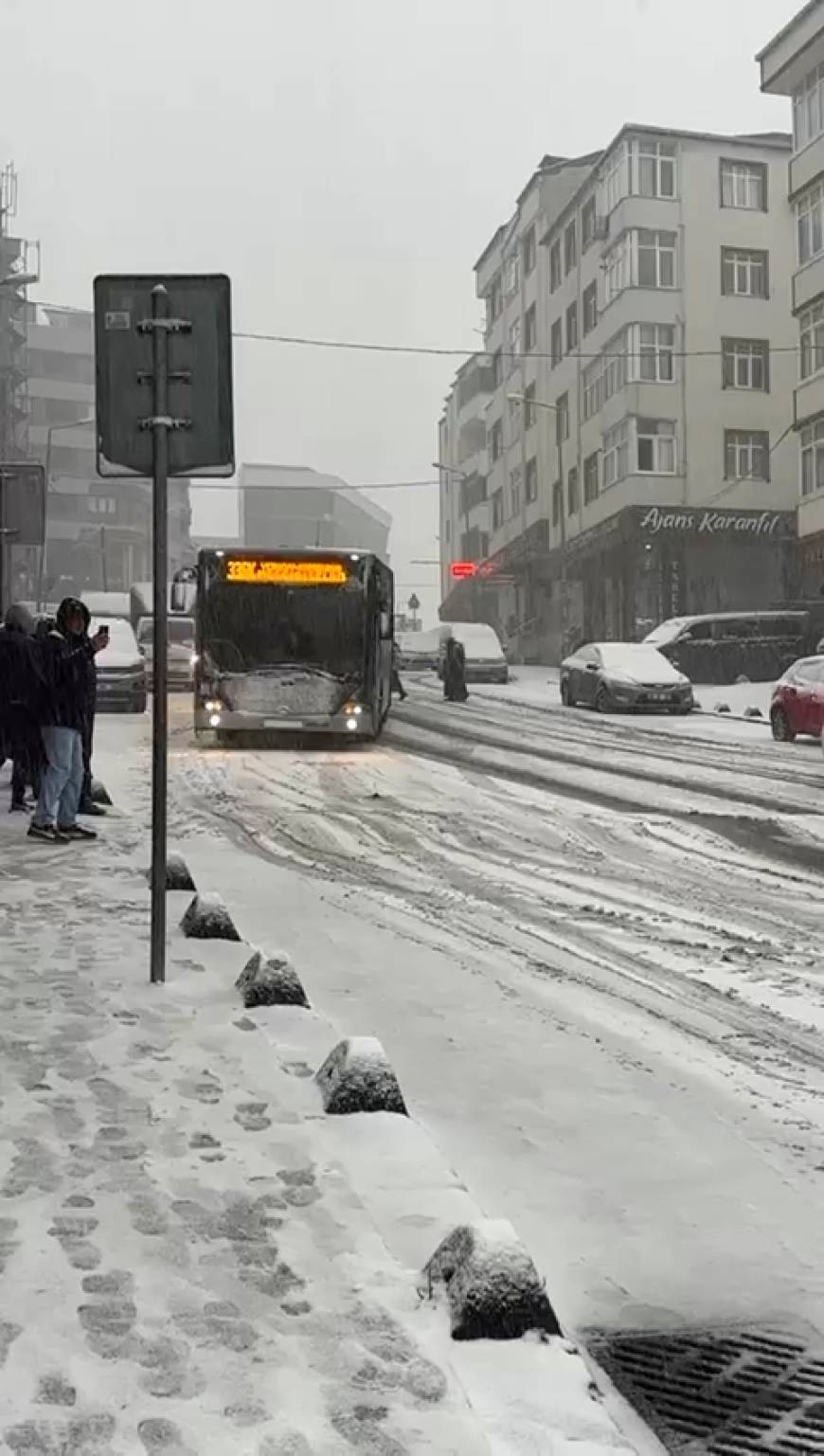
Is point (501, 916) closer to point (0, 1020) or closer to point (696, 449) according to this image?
point (0, 1020)

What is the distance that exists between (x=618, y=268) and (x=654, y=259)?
153 cm

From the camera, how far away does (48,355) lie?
380 feet

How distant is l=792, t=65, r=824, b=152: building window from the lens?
124 feet

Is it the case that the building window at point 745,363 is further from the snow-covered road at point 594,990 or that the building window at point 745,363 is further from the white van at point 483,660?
the snow-covered road at point 594,990

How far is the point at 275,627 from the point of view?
67.0ft

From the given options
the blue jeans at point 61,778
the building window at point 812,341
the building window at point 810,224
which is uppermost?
the building window at point 810,224

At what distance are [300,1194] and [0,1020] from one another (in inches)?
86.7

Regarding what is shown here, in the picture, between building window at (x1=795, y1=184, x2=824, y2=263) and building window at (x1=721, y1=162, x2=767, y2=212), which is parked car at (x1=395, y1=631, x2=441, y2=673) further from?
building window at (x1=795, y1=184, x2=824, y2=263)

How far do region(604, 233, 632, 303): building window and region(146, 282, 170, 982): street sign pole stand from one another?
140 ft

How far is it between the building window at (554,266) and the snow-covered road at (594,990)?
4443 centimetres

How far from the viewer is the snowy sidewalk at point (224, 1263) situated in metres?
2.85

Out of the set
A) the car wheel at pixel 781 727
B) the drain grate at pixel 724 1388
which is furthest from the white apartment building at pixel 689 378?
the drain grate at pixel 724 1388

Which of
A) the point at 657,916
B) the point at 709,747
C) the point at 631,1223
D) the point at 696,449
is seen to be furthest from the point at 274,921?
the point at 696,449

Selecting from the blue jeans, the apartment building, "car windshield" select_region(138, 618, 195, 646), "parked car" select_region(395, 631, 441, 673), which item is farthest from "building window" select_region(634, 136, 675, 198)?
the blue jeans
